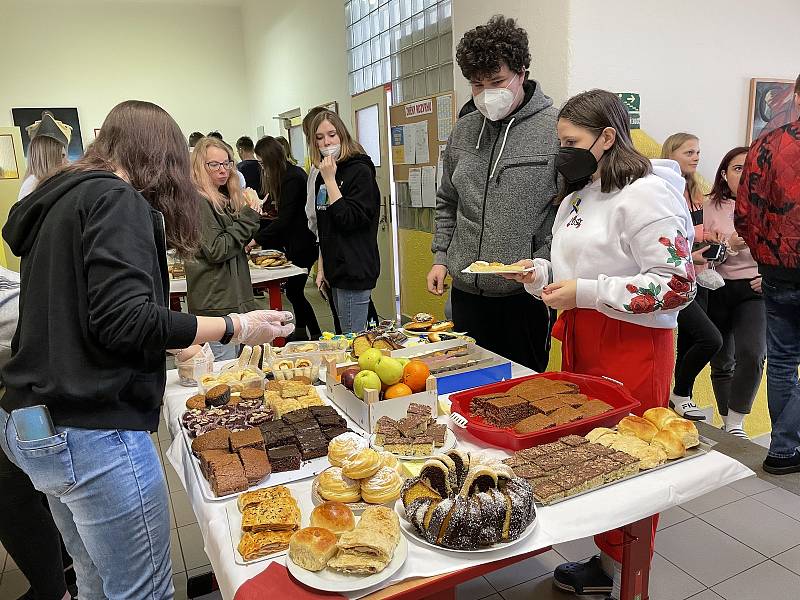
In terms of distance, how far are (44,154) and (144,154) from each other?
3.13 meters

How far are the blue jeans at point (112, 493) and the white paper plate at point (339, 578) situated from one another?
459 millimetres

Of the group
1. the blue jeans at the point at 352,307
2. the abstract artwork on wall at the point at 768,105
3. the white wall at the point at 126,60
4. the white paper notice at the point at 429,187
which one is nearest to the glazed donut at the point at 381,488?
the blue jeans at the point at 352,307

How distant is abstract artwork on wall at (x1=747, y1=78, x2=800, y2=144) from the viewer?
344cm

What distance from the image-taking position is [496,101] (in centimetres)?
216

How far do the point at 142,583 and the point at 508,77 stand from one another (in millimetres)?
1904

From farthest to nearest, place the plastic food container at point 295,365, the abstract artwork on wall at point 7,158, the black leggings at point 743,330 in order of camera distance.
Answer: the abstract artwork on wall at point 7,158 < the black leggings at point 743,330 < the plastic food container at point 295,365

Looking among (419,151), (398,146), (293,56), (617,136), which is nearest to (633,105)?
(617,136)

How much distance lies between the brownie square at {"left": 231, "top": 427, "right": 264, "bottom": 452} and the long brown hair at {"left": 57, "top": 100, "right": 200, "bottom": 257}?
542mm

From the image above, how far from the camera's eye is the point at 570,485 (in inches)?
47.6

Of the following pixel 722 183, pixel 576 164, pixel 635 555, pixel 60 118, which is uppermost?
pixel 60 118

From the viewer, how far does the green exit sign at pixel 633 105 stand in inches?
118

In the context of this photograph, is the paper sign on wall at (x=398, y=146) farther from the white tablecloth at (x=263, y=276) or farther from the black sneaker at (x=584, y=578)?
the black sneaker at (x=584, y=578)

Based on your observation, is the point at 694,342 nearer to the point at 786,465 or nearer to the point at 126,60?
the point at 786,465

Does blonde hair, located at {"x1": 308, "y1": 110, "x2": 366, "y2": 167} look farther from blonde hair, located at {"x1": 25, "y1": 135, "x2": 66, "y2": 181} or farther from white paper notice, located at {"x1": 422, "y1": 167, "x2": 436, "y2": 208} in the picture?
blonde hair, located at {"x1": 25, "y1": 135, "x2": 66, "y2": 181}
